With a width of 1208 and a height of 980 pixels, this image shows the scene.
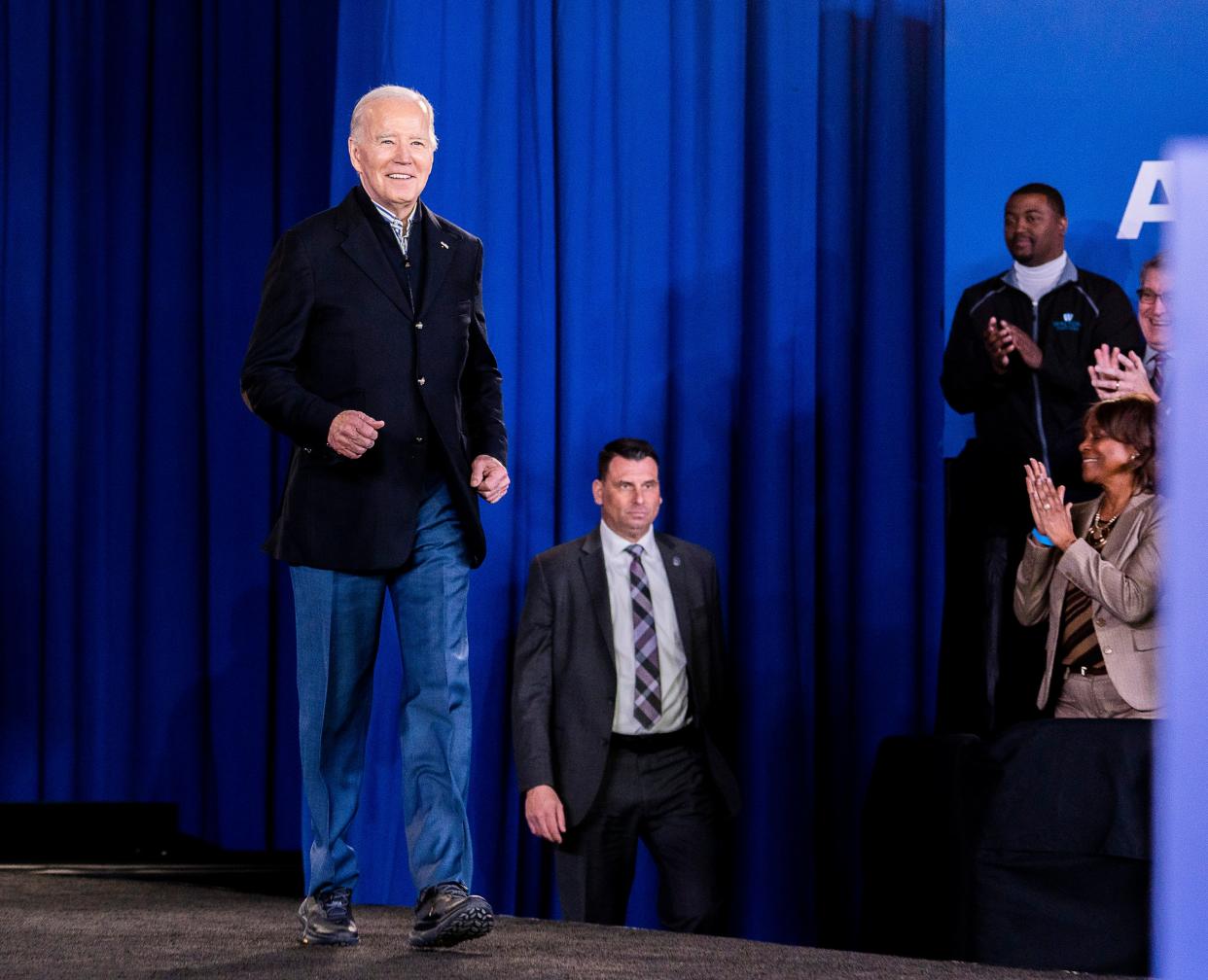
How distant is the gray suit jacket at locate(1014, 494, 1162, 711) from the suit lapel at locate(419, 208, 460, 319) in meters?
1.50

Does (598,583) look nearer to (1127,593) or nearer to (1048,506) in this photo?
(1048,506)

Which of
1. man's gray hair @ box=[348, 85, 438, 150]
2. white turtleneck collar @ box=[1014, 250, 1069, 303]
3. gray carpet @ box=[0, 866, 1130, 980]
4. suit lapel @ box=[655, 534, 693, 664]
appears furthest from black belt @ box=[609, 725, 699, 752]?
man's gray hair @ box=[348, 85, 438, 150]

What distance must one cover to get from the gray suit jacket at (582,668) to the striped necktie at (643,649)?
7cm

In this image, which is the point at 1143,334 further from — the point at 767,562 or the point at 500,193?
the point at 500,193

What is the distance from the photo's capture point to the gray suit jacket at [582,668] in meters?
3.71

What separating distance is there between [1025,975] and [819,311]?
2619 mm

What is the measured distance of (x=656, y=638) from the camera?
12.6 feet

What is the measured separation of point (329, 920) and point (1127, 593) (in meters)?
1.75

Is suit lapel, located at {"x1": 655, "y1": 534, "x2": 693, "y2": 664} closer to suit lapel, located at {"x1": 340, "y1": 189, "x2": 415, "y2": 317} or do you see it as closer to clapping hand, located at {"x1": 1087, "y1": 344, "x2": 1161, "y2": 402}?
clapping hand, located at {"x1": 1087, "y1": 344, "x2": 1161, "y2": 402}

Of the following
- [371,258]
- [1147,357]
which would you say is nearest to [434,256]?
[371,258]

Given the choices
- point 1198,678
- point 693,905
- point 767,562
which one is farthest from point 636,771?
point 1198,678

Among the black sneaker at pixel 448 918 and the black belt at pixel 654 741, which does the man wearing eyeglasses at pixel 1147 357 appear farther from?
the black sneaker at pixel 448 918

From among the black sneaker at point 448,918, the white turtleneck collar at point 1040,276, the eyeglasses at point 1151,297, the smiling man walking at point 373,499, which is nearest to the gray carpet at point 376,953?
the black sneaker at point 448,918

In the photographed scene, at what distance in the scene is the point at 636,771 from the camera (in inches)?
147
